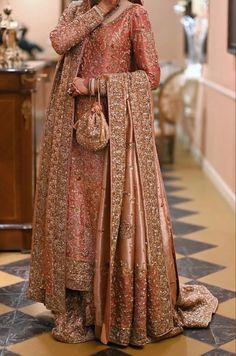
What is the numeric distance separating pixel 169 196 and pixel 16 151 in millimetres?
2118

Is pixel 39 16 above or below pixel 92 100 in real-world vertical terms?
above

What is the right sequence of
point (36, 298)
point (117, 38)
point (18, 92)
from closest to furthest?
point (117, 38) < point (36, 298) < point (18, 92)

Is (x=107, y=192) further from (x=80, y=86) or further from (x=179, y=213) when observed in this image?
(x=179, y=213)

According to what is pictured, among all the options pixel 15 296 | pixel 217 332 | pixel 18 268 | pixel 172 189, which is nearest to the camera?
pixel 217 332

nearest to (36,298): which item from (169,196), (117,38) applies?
(117,38)

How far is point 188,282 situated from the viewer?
399 cm

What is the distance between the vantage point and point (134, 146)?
10.0 ft

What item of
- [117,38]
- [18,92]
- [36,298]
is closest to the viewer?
[117,38]

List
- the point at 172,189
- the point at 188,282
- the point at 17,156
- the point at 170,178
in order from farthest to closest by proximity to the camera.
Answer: the point at 170,178
the point at 172,189
the point at 17,156
the point at 188,282

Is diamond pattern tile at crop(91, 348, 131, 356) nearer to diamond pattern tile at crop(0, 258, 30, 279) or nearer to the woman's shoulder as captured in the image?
diamond pattern tile at crop(0, 258, 30, 279)

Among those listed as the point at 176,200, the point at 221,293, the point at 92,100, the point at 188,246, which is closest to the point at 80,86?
the point at 92,100

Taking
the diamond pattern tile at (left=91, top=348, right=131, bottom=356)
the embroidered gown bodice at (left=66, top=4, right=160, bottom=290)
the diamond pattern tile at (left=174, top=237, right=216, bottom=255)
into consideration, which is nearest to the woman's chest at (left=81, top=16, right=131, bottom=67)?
the embroidered gown bodice at (left=66, top=4, right=160, bottom=290)

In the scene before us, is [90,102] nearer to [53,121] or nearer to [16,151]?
[53,121]

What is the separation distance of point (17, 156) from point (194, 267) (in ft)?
3.94
